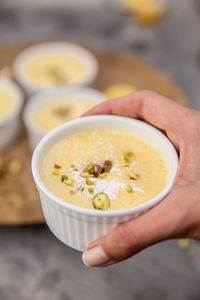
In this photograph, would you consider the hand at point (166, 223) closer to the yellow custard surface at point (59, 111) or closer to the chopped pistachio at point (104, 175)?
the chopped pistachio at point (104, 175)

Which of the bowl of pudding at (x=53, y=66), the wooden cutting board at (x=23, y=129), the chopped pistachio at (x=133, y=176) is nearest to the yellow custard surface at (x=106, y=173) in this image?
the chopped pistachio at (x=133, y=176)

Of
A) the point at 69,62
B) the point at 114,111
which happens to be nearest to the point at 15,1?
the point at 69,62

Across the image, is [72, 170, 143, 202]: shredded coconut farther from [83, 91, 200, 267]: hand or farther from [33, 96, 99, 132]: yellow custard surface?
[33, 96, 99, 132]: yellow custard surface

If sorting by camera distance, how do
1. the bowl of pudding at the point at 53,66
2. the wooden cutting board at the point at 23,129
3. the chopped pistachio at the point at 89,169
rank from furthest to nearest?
the bowl of pudding at the point at 53,66
the wooden cutting board at the point at 23,129
the chopped pistachio at the point at 89,169

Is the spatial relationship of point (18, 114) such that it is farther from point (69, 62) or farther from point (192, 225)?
point (192, 225)

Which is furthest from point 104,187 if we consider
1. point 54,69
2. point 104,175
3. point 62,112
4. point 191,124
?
point 54,69

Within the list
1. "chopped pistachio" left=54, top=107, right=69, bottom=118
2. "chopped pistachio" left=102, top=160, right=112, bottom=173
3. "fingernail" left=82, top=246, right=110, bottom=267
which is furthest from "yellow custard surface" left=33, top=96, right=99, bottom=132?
"fingernail" left=82, top=246, right=110, bottom=267

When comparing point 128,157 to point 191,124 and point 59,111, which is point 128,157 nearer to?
point 191,124
